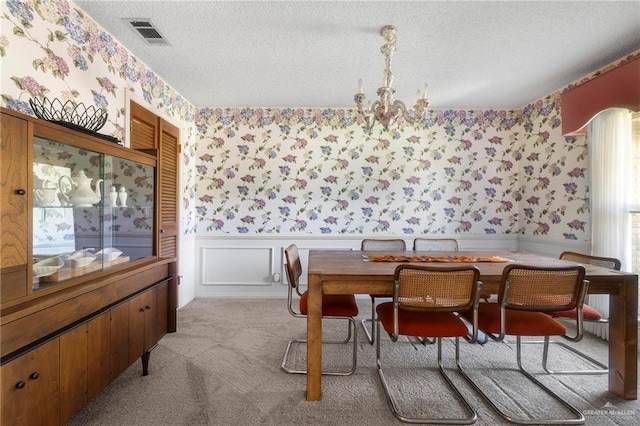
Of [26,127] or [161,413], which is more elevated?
[26,127]

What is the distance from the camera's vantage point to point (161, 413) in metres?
1.67

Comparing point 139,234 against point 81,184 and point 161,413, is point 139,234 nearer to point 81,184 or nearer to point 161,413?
point 81,184

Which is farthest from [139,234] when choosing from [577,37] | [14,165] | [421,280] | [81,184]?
[577,37]

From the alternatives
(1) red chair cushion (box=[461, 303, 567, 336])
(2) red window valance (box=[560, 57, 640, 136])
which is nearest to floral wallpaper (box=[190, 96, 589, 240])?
(2) red window valance (box=[560, 57, 640, 136])

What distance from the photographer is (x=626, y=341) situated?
71.5 inches

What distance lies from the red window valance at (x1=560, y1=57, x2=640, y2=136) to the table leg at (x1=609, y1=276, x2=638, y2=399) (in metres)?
1.51

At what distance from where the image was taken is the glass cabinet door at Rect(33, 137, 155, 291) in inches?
52.8

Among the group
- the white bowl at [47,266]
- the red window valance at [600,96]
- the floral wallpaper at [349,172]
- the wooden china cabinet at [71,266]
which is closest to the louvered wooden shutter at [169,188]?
the floral wallpaper at [349,172]

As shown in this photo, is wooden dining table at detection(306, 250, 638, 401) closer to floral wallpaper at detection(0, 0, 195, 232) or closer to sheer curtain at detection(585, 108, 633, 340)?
sheer curtain at detection(585, 108, 633, 340)

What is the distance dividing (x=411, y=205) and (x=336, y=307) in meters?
2.23

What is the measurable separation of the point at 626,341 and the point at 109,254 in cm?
324

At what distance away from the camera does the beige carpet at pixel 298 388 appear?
1652 mm

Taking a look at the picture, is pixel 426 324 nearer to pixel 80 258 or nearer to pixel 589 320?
pixel 589 320

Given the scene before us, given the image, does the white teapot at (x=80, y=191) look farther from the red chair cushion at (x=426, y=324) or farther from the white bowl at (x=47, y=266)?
the red chair cushion at (x=426, y=324)
